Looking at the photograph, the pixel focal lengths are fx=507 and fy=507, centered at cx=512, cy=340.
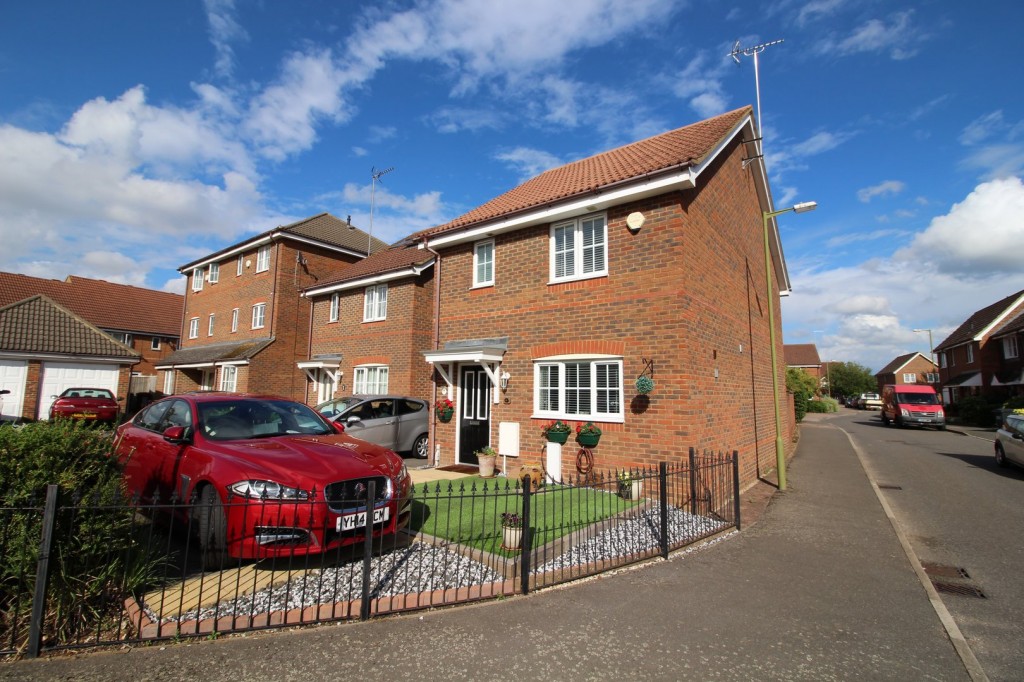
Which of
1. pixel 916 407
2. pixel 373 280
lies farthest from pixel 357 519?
pixel 916 407

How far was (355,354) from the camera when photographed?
16.7 m

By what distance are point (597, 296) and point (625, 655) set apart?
6.46 meters

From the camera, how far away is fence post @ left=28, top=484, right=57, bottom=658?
134 inches

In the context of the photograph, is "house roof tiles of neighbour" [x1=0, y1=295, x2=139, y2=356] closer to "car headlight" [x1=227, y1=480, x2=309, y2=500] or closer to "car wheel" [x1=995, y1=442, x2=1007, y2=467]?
"car headlight" [x1=227, y1=480, x2=309, y2=500]

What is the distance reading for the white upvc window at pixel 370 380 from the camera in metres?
15.5

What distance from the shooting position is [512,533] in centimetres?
541

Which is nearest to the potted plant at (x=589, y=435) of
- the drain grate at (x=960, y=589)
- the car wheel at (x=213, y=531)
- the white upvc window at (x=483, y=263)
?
the white upvc window at (x=483, y=263)

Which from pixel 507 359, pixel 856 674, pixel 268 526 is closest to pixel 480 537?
pixel 268 526

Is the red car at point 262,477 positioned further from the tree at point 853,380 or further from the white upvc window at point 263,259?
the tree at point 853,380

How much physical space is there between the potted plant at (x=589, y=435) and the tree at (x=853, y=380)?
89103 millimetres

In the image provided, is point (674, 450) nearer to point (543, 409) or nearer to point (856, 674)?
point (543, 409)

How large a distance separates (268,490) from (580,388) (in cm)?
590

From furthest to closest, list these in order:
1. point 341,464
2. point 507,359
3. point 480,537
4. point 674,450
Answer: point 507,359
point 674,450
point 480,537
point 341,464

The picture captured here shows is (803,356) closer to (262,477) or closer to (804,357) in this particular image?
(804,357)
